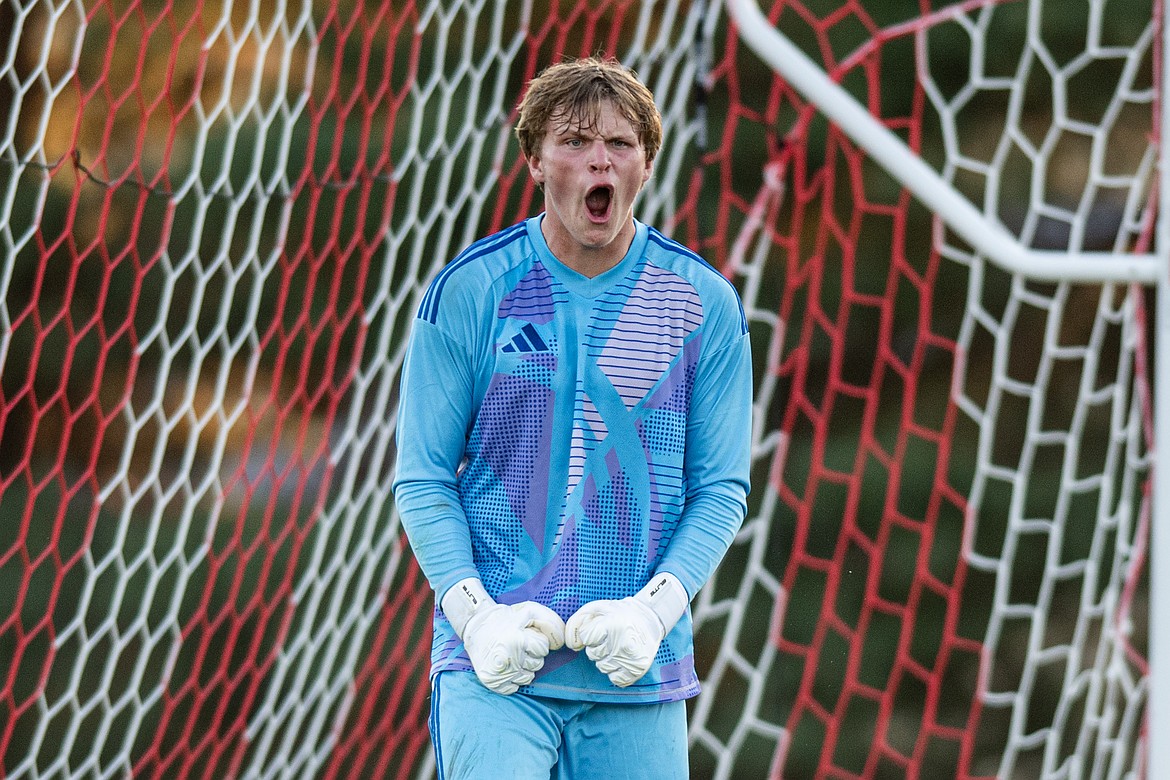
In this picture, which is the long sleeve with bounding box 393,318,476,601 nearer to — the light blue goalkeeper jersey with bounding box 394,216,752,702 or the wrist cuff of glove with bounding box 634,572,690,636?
the light blue goalkeeper jersey with bounding box 394,216,752,702

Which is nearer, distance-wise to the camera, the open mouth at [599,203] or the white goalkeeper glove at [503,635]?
the white goalkeeper glove at [503,635]

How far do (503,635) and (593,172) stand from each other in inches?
23.2

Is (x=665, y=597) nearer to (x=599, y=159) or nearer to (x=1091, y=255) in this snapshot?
(x=599, y=159)

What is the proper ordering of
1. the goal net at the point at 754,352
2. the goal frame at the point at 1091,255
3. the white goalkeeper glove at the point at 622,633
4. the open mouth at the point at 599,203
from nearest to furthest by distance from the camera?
the white goalkeeper glove at the point at 622,633
the open mouth at the point at 599,203
the goal frame at the point at 1091,255
the goal net at the point at 754,352

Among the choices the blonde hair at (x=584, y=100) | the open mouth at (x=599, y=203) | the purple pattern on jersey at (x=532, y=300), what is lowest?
the purple pattern on jersey at (x=532, y=300)

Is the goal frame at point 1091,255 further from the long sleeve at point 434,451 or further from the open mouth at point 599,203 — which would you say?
the long sleeve at point 434,451

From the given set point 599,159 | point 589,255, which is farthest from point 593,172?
point 589,255

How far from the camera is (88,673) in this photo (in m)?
7.78

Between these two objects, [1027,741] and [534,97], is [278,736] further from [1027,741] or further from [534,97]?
[534,97]

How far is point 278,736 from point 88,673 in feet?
7.41

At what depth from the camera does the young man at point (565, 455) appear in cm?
216

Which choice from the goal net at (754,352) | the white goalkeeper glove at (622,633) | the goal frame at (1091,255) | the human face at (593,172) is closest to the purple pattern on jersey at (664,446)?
the white goalkeeper glove at (622,633)

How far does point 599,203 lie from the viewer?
2176 mm

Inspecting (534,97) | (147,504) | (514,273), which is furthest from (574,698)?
(147,504)
